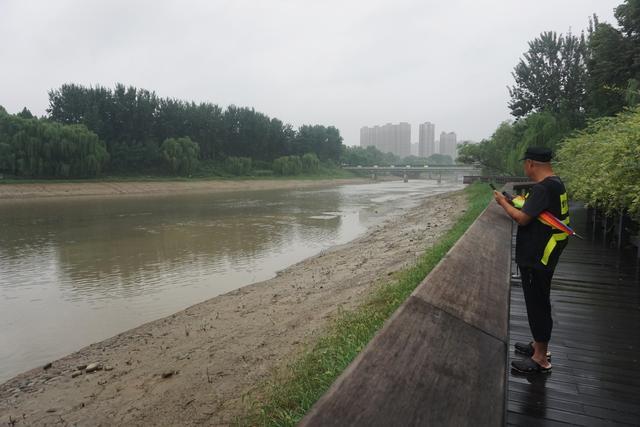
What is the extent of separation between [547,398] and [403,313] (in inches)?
63.0

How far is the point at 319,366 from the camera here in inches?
162

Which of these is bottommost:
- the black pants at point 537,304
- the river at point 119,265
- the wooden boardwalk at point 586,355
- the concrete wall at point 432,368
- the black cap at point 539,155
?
the river at point 119,265

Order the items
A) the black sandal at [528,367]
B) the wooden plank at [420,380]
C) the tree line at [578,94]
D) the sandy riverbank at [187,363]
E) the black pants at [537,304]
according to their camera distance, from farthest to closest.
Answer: the tree line at [578,94] → the sandy riverbank at [187,363] → the black sandal at [528,367] → the black pants at [537,304] → the wooden plank at [420,380]

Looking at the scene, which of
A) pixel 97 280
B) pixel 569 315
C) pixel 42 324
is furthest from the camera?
pixel 97 280

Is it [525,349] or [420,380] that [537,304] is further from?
[420,380]

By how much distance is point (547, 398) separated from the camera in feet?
9.20

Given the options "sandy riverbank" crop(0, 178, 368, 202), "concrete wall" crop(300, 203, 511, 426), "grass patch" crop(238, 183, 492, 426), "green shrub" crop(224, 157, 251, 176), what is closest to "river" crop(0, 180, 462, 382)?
"grass patch" crop(238, 183, 492, 426)

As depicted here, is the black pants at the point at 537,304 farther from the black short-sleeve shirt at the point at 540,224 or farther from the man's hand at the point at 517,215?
the man's hand at the point at 517,215

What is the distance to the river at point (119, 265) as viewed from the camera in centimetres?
796

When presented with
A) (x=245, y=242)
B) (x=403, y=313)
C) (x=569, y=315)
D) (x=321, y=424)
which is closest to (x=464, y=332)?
(x=403, y=313)

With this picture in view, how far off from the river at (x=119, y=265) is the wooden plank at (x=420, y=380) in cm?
690

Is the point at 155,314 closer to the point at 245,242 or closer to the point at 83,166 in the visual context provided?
the point at 245,242

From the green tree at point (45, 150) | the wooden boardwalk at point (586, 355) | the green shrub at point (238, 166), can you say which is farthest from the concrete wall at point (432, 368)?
the green shrub at point (238, 166)

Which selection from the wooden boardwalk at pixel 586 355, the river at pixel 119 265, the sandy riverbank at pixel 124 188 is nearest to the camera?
the wooden boardwalk at pixel 586 355
